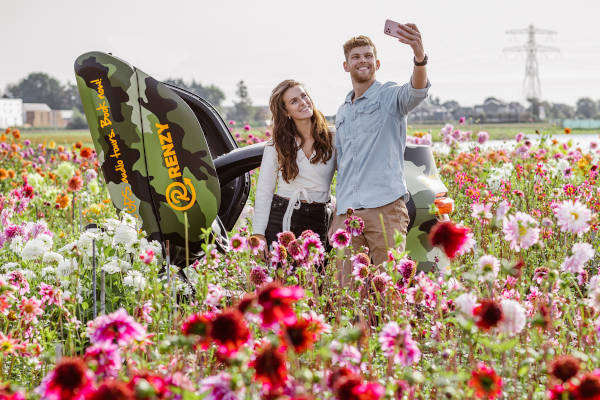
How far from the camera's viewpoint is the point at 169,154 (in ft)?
13.1

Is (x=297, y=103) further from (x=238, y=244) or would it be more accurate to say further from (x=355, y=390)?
(x=355, y=390)

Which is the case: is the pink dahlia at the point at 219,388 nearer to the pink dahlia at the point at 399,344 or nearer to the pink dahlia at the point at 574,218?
the pink dahlia at the point at 399,344

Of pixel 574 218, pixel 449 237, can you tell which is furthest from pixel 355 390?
pixel 574 218

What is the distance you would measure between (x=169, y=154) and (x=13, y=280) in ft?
4.08

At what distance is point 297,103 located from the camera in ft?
12.4

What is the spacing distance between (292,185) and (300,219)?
198mm

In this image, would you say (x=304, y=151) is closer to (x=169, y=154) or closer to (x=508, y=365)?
(x=169, y=154)

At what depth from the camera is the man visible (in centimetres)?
361

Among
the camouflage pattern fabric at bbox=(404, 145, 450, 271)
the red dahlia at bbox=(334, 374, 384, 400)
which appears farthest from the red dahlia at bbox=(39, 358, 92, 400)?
the camouflage pattern fabric at bbox=(404, 145, 450, 271)

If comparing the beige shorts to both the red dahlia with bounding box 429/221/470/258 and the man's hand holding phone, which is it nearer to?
the man's hand holding phone

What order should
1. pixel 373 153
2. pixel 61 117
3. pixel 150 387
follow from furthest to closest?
pixel 61 117 → pixel 373 153 → pixel 150 387

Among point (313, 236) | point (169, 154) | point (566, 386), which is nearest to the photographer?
point (566, 386)

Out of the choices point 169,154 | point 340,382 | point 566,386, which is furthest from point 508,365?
point 169,154

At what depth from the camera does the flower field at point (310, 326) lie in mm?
1466
